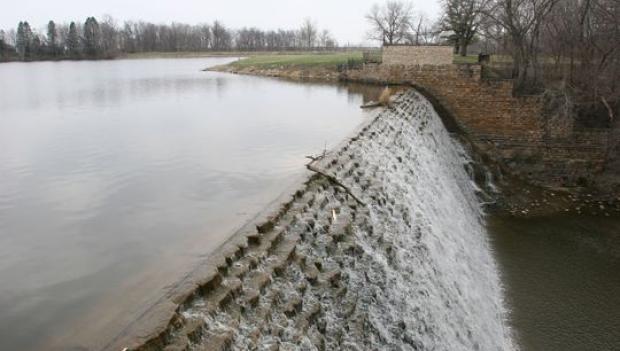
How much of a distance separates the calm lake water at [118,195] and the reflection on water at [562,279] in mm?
5355

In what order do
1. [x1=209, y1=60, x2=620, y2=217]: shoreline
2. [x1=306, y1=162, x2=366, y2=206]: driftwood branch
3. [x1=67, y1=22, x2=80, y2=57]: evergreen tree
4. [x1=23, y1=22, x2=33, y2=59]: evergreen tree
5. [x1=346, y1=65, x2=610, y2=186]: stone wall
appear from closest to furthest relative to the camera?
[x1=306, y1=162, x2=366, y2=206]: driftwood branch, [x1=209, y1=60, x2=620, y2=217]: shoreline, [x1=346, y1=65, x2=610, y2=186]: stone wall, [x1=23, y1=22, x2=33, y2=59]: evergreen tree, [x1=67, y1=22, x2=80, y2=57]: evergreen tree

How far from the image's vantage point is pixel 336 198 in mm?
8242

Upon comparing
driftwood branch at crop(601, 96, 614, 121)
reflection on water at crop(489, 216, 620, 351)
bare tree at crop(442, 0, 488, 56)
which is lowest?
reflection on water at crop(489, 216, 620, 351)

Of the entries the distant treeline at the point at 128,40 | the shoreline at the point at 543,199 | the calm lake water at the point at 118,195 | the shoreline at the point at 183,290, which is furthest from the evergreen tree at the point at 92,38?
the shoreline at the point at 183,290

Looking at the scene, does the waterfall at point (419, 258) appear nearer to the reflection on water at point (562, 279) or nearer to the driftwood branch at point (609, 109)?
the reflection on water at point (562, 279)

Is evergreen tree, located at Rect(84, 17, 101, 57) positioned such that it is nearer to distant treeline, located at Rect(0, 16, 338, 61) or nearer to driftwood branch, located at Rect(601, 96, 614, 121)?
distant treeline, located at Rect(0, 16, 338, 61)

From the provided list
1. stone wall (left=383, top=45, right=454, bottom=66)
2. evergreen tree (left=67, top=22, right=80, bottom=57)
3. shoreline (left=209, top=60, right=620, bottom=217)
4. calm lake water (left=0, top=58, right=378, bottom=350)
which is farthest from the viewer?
evergreen tree (left=67, top=22, right=80, bottom=57)

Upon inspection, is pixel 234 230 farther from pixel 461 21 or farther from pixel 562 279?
pixel 461 21

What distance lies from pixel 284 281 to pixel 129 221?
3034mm

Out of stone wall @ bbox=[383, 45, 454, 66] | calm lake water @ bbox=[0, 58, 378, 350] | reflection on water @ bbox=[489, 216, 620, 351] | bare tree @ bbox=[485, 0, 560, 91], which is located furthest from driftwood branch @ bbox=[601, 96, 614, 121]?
calm lake water @ bbox=[0, 58, 378, 350]

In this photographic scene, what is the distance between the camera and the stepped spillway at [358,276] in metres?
4.70

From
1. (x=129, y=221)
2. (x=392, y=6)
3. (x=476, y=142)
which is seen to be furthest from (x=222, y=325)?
(x=392, y=6)

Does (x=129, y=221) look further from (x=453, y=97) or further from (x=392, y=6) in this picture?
(x=392, y=6)

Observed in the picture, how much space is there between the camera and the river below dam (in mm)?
5458
